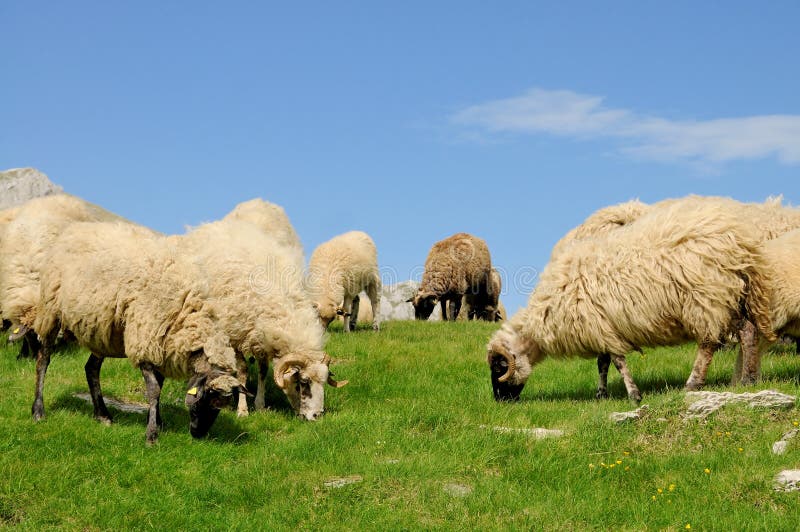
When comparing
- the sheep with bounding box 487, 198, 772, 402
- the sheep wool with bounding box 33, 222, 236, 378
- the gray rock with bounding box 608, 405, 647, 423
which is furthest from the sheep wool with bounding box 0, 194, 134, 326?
the gray rock with bounding box 608, 405, 647, 423

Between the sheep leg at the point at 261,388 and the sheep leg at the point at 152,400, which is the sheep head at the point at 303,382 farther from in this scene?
the sheep leg at the point at 152,400

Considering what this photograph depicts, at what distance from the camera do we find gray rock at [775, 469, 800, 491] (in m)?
7.49

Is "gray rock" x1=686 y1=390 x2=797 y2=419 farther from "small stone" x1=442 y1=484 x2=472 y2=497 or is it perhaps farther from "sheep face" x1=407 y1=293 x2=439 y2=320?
"sheep face" x1=407 y1=293 x2=439 y2=320

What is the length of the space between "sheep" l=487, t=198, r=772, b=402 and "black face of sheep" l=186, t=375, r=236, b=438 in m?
4.38

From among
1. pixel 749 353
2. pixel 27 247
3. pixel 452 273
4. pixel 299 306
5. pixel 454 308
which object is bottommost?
pixel 749 353

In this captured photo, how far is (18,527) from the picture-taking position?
24.9ft

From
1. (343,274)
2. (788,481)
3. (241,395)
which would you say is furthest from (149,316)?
(343,274)

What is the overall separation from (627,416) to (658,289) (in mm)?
2154

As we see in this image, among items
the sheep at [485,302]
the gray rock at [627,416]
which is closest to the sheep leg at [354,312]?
the sheep at [485,302]

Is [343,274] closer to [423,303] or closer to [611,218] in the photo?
[423,303]

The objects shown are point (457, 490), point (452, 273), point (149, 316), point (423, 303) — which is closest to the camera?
point (457, 490)

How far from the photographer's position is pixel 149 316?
32.4ft

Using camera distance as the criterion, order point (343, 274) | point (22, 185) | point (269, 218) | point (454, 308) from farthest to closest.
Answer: point (22, 185), point (454, 308), point (343, 274), point (269, 218)

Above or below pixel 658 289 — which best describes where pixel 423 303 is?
above
